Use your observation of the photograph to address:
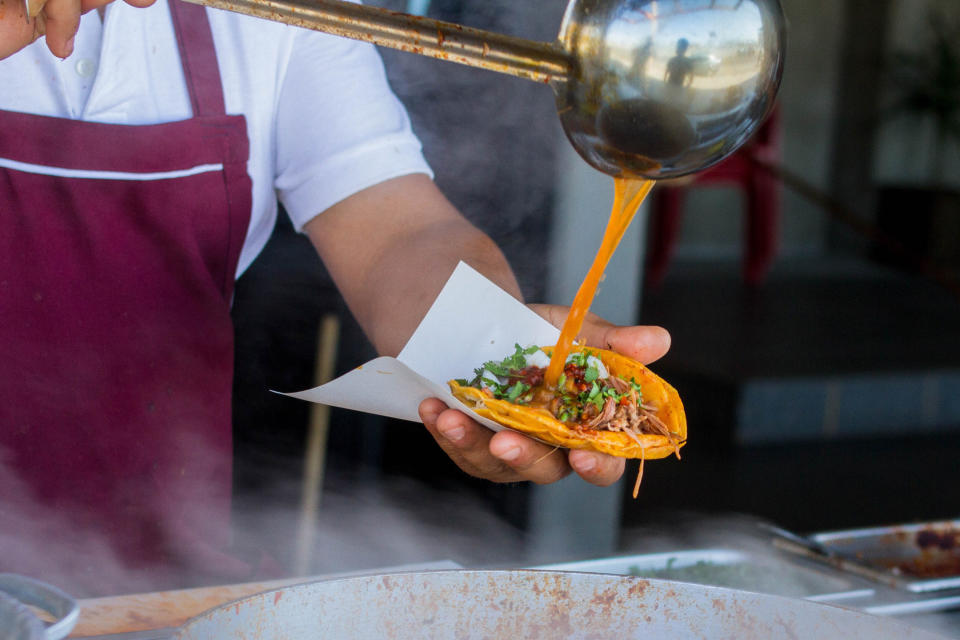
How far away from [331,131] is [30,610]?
4.58 ft

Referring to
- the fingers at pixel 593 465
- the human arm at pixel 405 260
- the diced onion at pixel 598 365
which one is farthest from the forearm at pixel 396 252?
the fingers at pixel 593 465

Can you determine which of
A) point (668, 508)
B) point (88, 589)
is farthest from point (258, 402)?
point (668, 508)

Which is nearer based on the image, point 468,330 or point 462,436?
point 462,436

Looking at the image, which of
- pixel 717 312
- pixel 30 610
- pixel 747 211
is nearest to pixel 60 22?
pixel 30 610

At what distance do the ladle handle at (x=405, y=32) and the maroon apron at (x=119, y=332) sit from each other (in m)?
1.10

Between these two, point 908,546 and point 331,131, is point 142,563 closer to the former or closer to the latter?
point 331,131

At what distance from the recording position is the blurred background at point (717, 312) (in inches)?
117

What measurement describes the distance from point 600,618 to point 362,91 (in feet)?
4.31

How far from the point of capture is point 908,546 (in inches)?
84.7

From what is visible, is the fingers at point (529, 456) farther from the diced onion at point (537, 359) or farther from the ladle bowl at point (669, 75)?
the ladle bowl at point (669, 75)

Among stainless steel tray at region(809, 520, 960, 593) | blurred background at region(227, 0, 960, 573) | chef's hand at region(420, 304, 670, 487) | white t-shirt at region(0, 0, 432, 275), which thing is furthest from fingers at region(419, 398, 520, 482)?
stainless steel tray at region(809, 520, 960, 593)

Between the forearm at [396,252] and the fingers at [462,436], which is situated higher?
the forearm at [396,252]

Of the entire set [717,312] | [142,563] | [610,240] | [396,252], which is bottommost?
[717,312]

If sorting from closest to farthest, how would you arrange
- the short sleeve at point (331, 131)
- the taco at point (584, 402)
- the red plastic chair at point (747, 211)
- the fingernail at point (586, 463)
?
the fingernail at point (586, 463), the taco at point (584, 402), the short sleeve at point (331, 131), the red plastic chair at point (747, 211)
